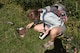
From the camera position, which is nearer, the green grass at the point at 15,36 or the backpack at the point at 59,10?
the green grass at the point at 15,36

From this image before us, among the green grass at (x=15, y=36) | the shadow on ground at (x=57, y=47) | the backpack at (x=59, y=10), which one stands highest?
the backpack at (x=59, y=10)

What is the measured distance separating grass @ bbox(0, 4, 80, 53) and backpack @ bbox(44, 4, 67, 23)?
595mm

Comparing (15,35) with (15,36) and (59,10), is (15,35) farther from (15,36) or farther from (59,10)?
(59,10)

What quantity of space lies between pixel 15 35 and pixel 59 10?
1141 millimetres

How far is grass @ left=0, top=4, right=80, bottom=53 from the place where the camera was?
620 centimetres

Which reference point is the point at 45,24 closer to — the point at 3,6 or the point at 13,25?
the point at 13,25

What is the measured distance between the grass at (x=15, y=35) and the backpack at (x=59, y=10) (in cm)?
59

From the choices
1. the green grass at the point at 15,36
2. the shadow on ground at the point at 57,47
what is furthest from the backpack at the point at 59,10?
the green grass at the point at 15,36

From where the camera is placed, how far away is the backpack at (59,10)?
21.3 feet

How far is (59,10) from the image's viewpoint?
21.7ft

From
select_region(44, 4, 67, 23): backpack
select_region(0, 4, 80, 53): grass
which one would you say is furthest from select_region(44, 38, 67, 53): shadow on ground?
select_region(44, 4, 67, 23): backpack

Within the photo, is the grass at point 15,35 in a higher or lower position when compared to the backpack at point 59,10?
lower

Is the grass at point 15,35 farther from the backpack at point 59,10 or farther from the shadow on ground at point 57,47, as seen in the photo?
the backpack at point 59,10

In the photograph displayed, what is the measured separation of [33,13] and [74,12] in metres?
1.23
